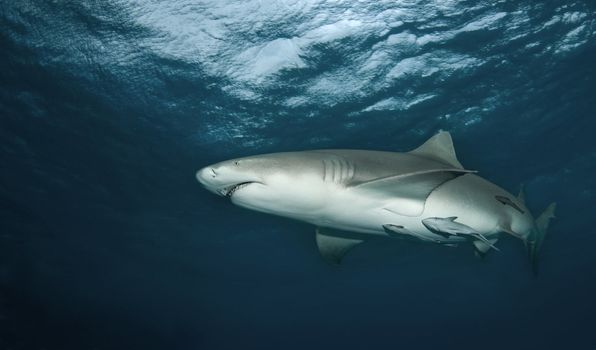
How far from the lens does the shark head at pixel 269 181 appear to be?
3.61 metres

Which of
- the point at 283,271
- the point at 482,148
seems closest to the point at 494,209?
the point at 482,148

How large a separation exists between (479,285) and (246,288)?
3560cm

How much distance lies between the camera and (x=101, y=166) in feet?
52.5

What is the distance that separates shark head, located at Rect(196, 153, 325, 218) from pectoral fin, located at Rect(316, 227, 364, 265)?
2114 mm

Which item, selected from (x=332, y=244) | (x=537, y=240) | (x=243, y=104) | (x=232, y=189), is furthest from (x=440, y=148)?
(x=243, y=104)

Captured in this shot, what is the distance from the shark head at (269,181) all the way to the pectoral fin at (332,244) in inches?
83.2

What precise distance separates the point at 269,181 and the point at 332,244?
2.89m

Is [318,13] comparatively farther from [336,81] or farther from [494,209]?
[494,209]

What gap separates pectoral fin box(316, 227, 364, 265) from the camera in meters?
6.14

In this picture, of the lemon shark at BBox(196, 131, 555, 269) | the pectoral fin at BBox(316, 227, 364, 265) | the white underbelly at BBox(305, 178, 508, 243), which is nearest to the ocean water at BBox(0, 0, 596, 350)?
the white underbelly at BBox(305, 178, 508, 243)

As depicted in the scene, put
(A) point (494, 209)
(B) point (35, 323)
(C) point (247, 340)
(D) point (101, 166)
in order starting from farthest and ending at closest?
(C) point (247, 340)
(B) point (35, 323)
(D) point (101, 166)
(A) point (494, 209)

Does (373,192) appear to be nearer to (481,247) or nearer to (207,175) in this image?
(207,175)

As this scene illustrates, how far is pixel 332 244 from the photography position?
6.23 metres

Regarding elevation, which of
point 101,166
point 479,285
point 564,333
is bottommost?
point 564,333
